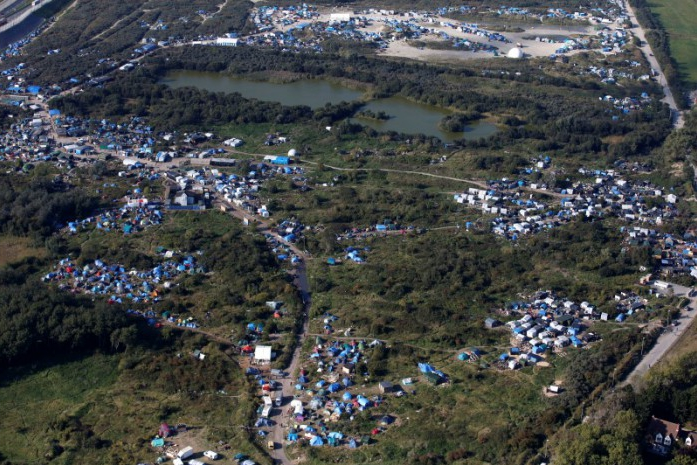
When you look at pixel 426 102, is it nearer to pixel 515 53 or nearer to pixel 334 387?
pixel 515 53

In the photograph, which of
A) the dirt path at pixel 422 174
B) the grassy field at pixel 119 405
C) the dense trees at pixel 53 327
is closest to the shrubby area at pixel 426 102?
the dirt path at pixel 422 174

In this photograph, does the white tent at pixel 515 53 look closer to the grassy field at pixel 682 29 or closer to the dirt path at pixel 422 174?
the grassy field at pixel 682 29

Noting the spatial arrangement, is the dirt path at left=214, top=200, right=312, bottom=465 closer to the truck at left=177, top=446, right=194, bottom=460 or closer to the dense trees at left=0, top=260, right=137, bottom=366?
the truck at left=177, top=446, right=194, bottom=460

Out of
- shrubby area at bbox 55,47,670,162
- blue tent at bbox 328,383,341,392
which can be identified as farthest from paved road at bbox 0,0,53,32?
blue tent at bbox 328,383,341,392

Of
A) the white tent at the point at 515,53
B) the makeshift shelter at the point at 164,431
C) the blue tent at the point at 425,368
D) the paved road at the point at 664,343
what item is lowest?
the white tent at the point at 515,53

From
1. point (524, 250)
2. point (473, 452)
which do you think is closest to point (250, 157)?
point (524, 250)

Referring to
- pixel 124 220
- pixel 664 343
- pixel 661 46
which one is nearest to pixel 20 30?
pixel 124 220
